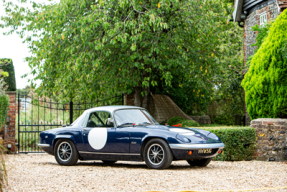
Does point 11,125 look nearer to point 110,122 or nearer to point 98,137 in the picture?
point 98,137

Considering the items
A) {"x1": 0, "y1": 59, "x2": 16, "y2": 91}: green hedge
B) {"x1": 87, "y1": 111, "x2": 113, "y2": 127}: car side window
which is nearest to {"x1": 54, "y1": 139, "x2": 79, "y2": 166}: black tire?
{"x1": 87, "y1": 111, "x2": 113, "y2": 127}: car side window

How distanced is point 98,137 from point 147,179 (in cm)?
242

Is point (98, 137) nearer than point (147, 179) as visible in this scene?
No

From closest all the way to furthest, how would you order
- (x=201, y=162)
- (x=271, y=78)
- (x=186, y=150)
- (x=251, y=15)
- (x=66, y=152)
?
(x=186, y=150)
(x=201, y=162)
(x=66, y=152)
(x=271, y=78)
(x=251, y=15)

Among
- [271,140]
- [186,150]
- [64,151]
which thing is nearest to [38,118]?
[64,151]

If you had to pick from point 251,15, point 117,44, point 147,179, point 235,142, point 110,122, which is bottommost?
point 147,179

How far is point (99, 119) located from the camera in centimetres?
915

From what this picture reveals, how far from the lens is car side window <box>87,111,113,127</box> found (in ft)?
29.5

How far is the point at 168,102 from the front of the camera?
54.0 feet

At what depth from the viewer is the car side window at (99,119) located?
9.00 metres

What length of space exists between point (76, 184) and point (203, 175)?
2.47m

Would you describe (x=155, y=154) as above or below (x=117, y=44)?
below

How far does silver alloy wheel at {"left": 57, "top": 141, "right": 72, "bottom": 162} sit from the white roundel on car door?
741 mm

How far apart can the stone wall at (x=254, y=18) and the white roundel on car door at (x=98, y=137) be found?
1068 cm
